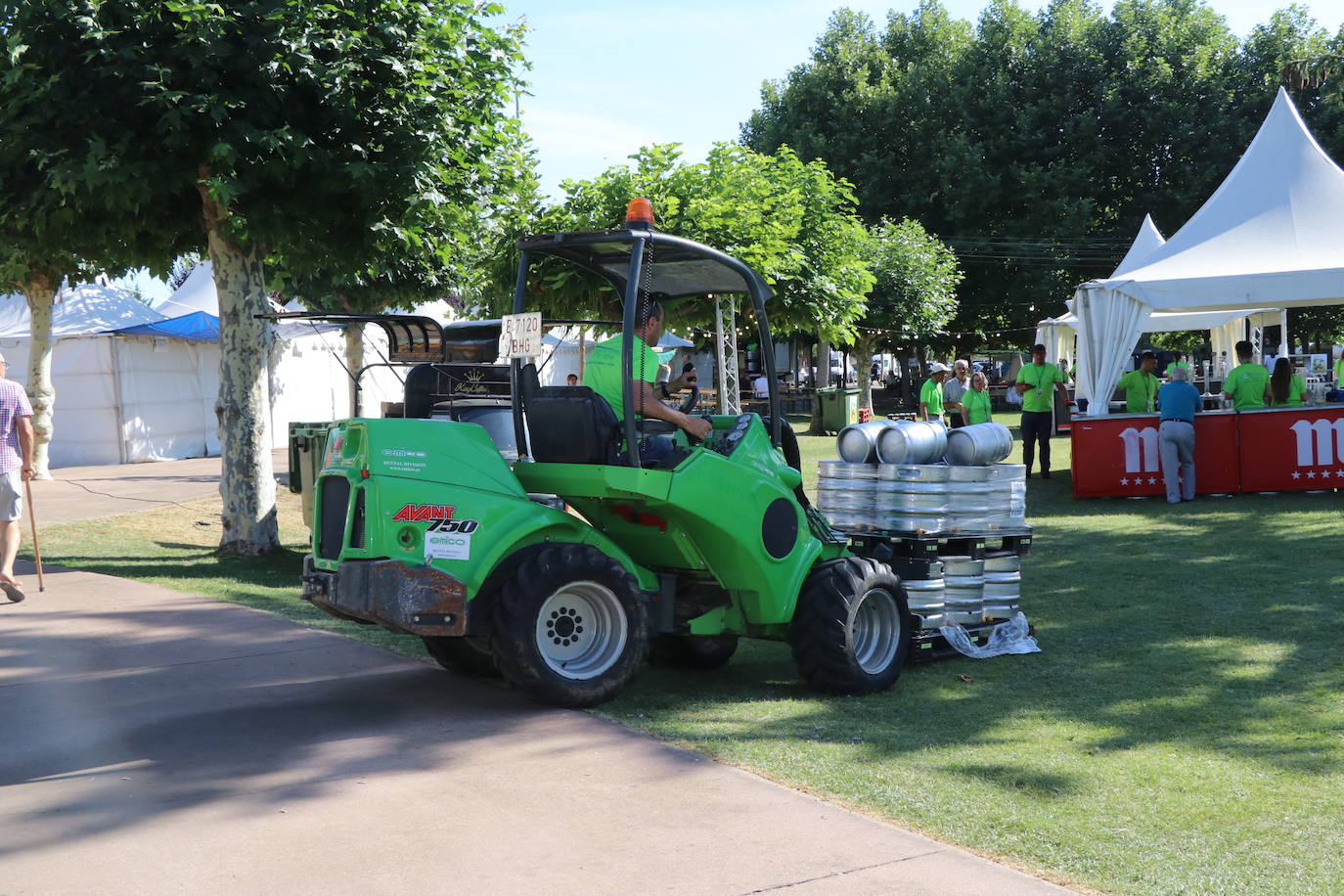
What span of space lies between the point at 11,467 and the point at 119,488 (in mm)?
10455

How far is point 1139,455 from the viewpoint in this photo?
15.5 metres

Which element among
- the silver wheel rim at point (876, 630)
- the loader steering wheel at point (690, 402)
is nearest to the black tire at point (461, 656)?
the loader steering wheel at point (690, 402)

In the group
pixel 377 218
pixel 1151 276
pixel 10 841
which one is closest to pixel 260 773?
pixel 10 841

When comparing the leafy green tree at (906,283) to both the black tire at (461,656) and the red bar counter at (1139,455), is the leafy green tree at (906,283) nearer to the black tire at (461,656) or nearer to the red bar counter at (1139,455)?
the red bar counter at (1139,455)

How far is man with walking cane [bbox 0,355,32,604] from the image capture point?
9297 millimetres

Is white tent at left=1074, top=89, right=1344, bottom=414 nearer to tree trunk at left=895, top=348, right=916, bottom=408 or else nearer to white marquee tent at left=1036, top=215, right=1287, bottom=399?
white marquee tent at left=1036, top=215, right=1287, bottom=399

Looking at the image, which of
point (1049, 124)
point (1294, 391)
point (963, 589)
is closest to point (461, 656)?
point (963, 589)

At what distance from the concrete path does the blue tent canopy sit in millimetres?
2626

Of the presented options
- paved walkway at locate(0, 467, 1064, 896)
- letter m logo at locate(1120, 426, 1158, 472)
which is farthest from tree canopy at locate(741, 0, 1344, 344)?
paved walkway at locate(0, 467, 1064, 896)

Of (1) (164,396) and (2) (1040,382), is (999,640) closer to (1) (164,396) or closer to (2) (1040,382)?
(2) (1040,382)

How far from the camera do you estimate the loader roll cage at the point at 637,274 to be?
6.05 m

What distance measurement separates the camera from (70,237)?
1112 centimetres

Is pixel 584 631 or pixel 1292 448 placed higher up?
pixel 1292 448

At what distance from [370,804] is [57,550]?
937 cm
